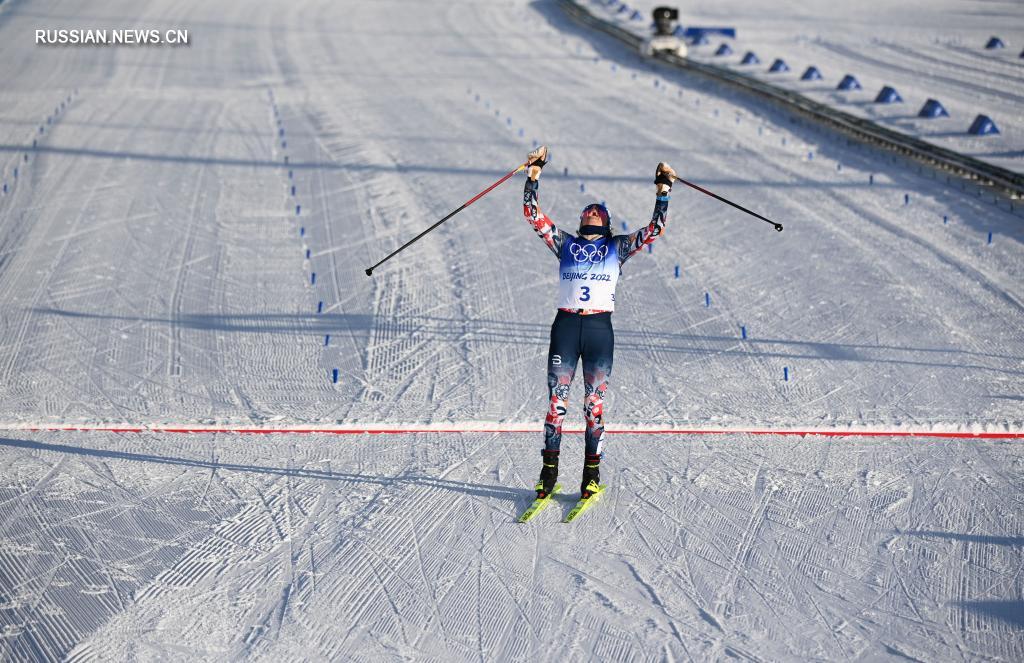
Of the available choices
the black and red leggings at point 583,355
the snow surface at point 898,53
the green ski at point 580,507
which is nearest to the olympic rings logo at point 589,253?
the black and red leggings at point 583,355

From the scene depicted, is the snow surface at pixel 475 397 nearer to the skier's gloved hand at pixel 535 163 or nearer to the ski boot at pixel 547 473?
the ski boot at pixel 547 473

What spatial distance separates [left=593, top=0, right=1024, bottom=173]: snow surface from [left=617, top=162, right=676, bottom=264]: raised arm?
474 inches

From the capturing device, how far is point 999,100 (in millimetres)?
22922

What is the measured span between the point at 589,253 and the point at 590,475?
4.85 feet

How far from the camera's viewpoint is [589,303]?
23.5ft

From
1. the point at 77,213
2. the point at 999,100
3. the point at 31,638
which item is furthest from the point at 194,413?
the point at 999,100

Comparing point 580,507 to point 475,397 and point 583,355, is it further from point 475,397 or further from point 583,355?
point 475,397

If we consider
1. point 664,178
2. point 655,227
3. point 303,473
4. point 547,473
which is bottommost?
point 303,473

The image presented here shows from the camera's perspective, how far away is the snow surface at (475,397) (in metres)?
6.16

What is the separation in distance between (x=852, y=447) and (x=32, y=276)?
904 centimetres

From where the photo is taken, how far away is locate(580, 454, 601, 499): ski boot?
A: 7297 mm

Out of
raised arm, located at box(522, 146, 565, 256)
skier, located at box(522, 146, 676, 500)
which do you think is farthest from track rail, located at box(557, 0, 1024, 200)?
raised arm, located at box(522, 146, 565, 256)

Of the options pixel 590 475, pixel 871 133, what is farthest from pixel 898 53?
pixel 590 475

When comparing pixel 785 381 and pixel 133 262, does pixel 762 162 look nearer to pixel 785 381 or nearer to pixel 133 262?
pixel 785 381
